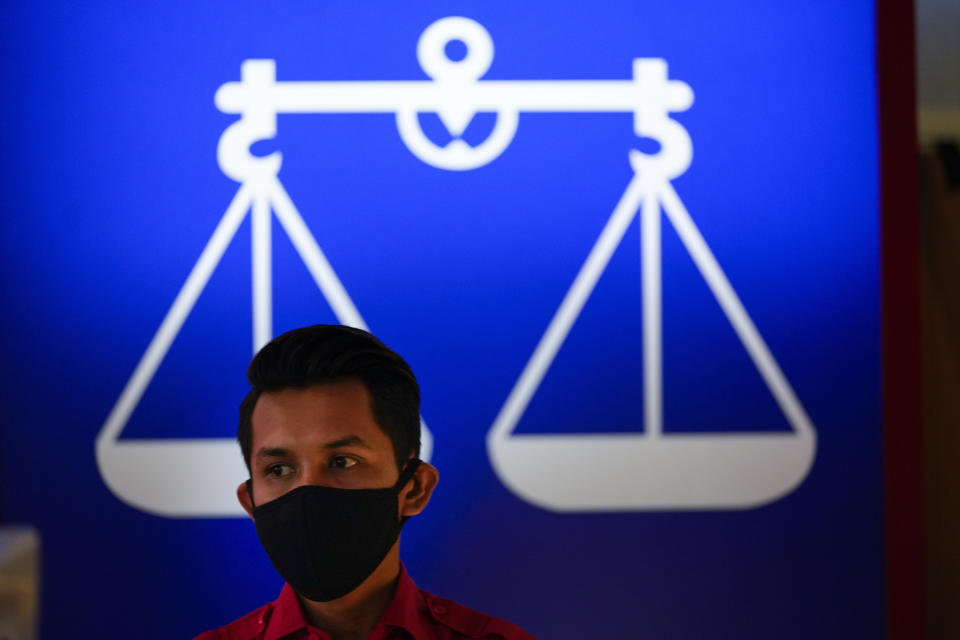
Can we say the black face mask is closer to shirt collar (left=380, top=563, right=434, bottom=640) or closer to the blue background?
shirt collar (left=380, top=563, right=434, bottom=640)

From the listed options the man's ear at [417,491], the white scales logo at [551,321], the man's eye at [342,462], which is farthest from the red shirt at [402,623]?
the white scales logo at [551,321]

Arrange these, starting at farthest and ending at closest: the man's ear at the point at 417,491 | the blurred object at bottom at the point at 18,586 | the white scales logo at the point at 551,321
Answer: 1. the white scales logo at the point at 551,321
2. the man's ear at the point at 417,491
3. the blurred object at bottom at the point at 18,586

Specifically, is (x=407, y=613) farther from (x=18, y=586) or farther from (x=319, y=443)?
(x=18, y=586)

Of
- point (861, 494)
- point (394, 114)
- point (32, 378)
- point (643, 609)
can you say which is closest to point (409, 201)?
point (394, 114)

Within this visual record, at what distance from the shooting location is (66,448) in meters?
1.92

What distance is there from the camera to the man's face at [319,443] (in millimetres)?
1496

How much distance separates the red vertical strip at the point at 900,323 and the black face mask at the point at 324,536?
3.61 feet

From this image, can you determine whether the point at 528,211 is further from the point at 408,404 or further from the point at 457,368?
the point at 408,404

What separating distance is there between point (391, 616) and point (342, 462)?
26 cm

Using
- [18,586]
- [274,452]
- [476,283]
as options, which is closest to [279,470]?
[274,452]

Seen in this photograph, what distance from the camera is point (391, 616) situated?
152 cm

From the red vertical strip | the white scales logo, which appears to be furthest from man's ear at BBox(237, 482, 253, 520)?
the red vertical strip

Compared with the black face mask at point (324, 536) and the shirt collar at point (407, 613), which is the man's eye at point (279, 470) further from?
the shirt collar at point (407, 613)

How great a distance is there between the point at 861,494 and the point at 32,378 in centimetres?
170
